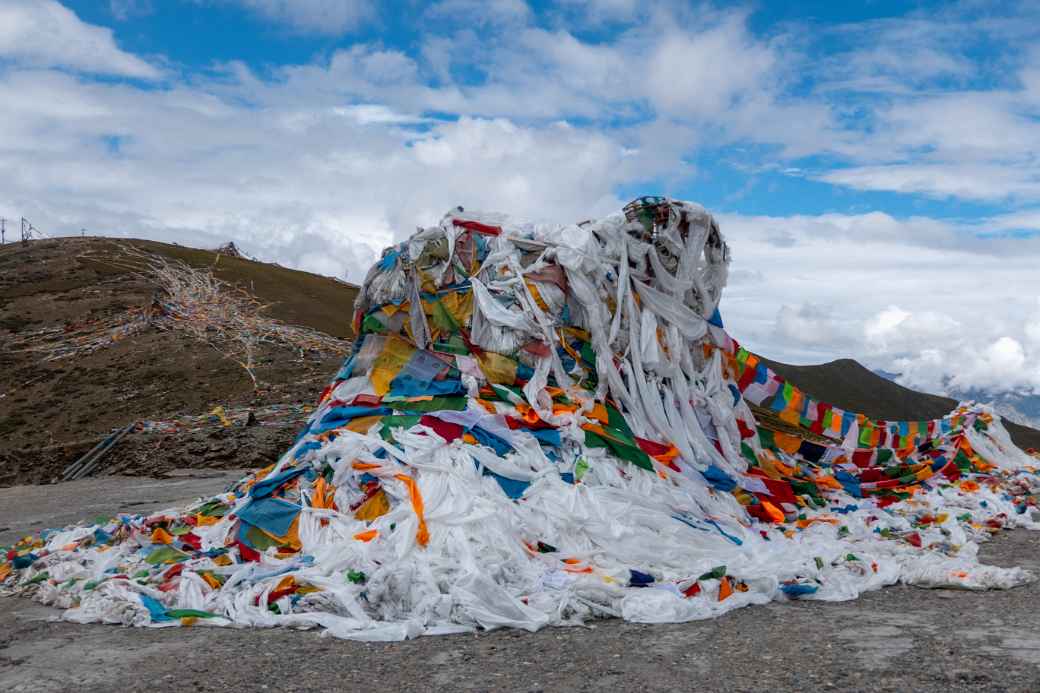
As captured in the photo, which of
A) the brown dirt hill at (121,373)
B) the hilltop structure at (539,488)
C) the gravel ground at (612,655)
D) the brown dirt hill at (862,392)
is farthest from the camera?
the brown dirt hill at (862,392)

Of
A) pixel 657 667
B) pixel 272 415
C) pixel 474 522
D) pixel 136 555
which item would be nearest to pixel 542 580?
pixel 474 522

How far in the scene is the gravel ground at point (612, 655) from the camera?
3.87 meters

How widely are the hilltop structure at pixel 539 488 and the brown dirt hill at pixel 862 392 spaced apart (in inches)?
488

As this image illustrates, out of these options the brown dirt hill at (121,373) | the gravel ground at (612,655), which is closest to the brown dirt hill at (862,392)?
the brown dirt hill at (121,373)

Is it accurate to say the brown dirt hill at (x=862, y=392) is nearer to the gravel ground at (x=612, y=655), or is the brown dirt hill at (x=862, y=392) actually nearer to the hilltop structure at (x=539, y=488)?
the hilltop structure at (x=539, y=488)

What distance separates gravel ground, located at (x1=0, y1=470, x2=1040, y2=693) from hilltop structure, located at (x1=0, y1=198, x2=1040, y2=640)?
0.20m

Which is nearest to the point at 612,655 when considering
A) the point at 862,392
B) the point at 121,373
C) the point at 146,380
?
the point at 146,380

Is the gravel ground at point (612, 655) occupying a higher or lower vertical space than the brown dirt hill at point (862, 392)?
lower

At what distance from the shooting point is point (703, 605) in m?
4.94

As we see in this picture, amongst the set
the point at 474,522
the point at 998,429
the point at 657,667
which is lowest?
the point at 657,667

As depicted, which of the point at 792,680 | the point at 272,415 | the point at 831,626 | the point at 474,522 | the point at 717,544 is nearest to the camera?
the point at 792,680

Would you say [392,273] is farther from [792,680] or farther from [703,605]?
[792,680]

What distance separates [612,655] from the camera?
4266 millimetres

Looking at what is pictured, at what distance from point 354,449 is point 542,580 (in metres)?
1.80
